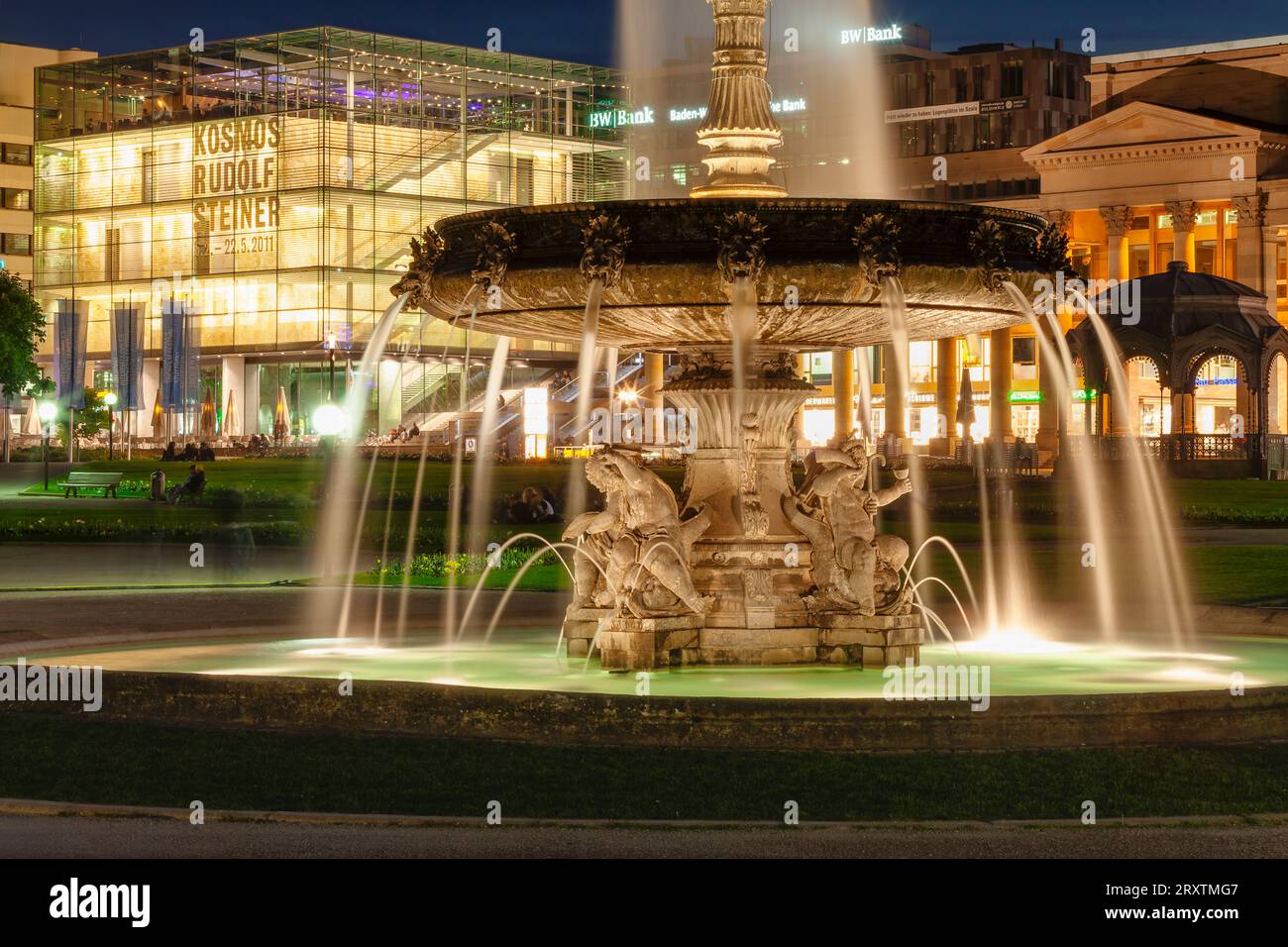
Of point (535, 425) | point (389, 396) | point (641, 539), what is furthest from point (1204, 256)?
point (641, 539)

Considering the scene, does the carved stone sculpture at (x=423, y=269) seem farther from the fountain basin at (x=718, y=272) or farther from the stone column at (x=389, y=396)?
the stone column at (x=389, y=396)

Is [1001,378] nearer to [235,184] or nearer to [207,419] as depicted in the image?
[207,419]

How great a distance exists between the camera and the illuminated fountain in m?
12.8

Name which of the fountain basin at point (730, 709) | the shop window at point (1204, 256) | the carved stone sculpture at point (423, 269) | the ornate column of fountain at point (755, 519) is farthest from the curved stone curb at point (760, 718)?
the shop window at point (1204, 256)

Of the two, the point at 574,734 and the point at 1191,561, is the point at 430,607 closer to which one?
the point at 574,734

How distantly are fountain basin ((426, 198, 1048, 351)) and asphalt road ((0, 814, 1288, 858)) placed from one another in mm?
4572

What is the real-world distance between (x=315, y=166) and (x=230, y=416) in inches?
513

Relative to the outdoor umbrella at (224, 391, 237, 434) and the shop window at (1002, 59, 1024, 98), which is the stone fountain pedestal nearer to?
the outdoor umbrella at (224, 391, 237, 434)

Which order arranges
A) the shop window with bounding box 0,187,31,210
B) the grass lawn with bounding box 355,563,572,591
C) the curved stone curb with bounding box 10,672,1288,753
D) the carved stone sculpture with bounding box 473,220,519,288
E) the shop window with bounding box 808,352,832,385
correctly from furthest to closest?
the shop window with bounding box 0,187,31,210 → the shop window with bounding box 808,352,832,385 → the grass lawn with bounding box 355,563,572,591 → the carved stone sculpture with bounding box 473,220,519,288 → the curved stone curb with bounding box 10,672,1288,753

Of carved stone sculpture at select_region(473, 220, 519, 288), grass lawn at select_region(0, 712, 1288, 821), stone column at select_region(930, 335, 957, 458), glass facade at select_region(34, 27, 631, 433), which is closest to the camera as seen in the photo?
grass lawn at select_region(0, 712, 1288, 821)

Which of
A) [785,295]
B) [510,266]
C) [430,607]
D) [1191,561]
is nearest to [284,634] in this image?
[430,607]

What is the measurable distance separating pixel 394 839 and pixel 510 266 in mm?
5246

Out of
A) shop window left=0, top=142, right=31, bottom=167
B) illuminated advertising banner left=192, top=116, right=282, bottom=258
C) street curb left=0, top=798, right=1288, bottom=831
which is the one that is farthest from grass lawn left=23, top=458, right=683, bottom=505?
shop window left=0, top=142, right=31, bottom=167

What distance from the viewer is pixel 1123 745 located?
11.0 meters
